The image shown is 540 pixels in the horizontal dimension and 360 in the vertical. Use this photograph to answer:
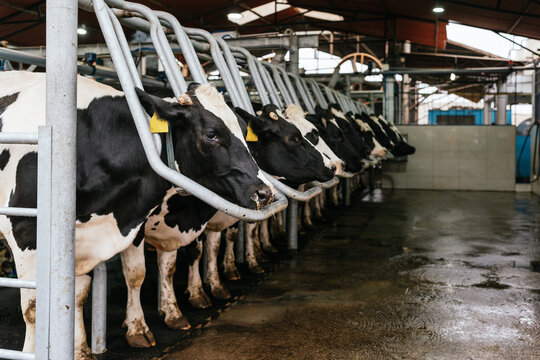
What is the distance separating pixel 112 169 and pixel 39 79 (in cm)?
83

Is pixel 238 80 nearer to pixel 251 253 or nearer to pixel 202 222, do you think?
pixel 202 222

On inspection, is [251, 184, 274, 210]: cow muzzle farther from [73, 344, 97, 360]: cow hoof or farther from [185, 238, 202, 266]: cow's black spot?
[185, 238, 202, 266]: cow's black spot

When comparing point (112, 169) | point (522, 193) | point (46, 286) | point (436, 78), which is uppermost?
point (436, 78)

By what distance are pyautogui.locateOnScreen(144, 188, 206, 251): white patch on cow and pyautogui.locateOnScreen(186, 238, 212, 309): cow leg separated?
0.53 metres

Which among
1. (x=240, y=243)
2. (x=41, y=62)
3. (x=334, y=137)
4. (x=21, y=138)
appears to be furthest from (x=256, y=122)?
(x=334, y=137)

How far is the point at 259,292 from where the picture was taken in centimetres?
471

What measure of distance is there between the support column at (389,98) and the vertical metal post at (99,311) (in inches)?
468

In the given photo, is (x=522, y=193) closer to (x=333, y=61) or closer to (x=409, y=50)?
(x=409, y=50)

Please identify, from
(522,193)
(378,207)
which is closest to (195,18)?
(378,207)

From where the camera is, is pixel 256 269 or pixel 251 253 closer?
pixel 256 269

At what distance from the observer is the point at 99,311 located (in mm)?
Result: 3232

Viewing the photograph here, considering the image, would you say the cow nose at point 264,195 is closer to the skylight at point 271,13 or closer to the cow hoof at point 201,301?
the cow hoof at point 201,301

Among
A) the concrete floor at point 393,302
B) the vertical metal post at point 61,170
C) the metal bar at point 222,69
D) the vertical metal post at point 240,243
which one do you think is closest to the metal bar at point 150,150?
the vertical metal post at point 61,170

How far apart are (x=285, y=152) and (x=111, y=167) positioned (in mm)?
2132
